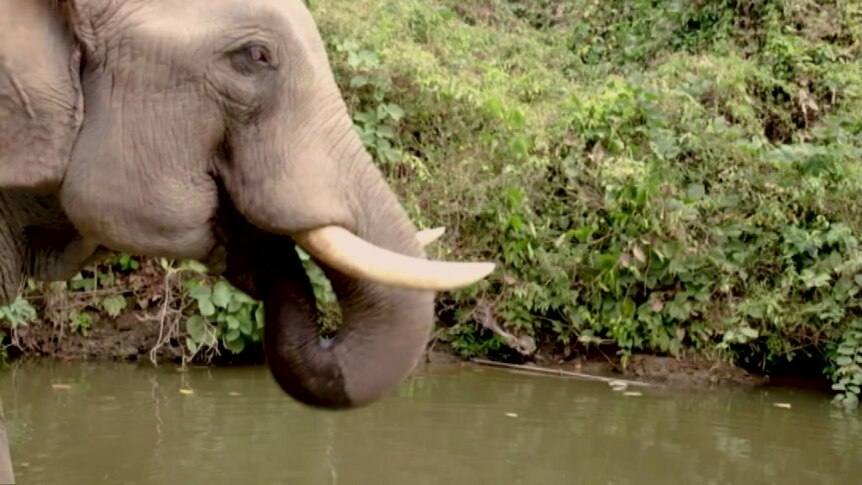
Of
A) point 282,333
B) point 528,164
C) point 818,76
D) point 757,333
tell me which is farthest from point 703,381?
point 282,333

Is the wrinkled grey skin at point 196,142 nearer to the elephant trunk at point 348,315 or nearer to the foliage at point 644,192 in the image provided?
the elephant trunk at point 348,315

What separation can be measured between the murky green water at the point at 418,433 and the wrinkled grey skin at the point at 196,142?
147 inches

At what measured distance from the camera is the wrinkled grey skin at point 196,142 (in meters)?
2.80

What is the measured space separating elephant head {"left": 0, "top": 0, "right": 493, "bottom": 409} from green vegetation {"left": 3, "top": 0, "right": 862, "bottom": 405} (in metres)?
5.92

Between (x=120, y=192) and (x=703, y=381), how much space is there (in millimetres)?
6754

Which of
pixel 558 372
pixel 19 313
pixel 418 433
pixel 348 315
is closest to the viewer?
pixel 348 315

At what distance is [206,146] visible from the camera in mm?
2902

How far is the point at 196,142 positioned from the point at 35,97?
314 millimetres

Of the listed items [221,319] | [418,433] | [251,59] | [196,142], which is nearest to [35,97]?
[196,142]

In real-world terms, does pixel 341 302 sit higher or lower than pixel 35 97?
lower

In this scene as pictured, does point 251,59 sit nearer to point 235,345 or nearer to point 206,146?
point 206,146

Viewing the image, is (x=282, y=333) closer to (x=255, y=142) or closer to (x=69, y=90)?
(x=255, y=142)

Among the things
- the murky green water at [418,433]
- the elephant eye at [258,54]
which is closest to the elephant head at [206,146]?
the elephant eye at [258,54]

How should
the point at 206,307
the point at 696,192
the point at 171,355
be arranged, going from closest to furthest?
the point at 206,307 < the point at 171,355 < the point at 696,192
